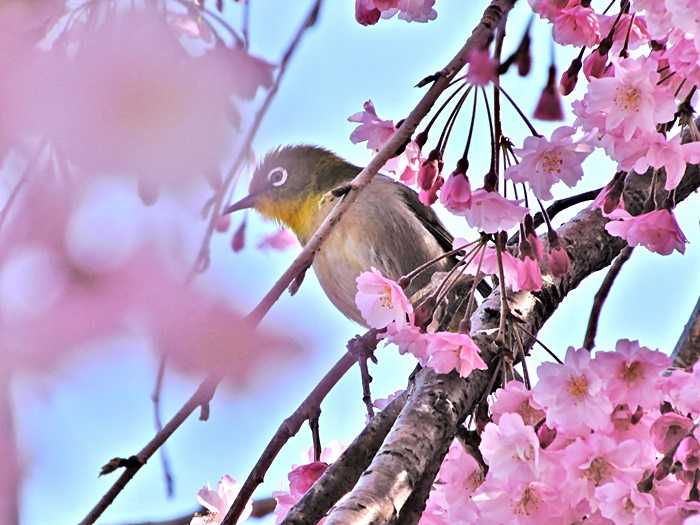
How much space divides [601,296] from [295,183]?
1994mm

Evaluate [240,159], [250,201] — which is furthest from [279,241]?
[240,159]

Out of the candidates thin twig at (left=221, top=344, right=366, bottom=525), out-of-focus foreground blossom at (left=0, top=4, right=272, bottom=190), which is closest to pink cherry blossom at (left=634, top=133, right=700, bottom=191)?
thin twig at (left=221, top=344, right=366, bottom=525)

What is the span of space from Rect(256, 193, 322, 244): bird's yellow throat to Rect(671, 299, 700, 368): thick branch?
2.09 meters

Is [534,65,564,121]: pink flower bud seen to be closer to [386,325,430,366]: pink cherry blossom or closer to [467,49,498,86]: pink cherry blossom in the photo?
[386,325,430,366]: pink cherry blossom

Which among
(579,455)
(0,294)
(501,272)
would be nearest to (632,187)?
(501,272)

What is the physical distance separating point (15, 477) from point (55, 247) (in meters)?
0.30

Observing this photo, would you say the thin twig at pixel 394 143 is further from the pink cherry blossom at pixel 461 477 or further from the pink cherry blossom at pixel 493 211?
the pink cherry blossom at pixel 461 477

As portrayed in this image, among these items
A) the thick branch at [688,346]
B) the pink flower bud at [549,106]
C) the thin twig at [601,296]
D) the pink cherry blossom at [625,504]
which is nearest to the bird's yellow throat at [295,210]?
the thin twig at [601,296]

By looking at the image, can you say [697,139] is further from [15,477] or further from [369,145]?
[15,477]

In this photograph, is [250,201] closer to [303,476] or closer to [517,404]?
[303,476]

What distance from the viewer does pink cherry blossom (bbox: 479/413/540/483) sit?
224 centimetres

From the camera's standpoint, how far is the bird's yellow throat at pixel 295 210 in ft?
16.7

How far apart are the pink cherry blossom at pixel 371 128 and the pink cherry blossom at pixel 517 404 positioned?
848 mm

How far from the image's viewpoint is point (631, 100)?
2.44 meters
